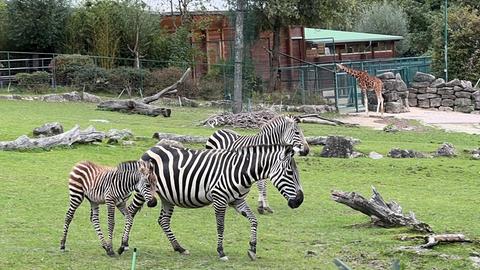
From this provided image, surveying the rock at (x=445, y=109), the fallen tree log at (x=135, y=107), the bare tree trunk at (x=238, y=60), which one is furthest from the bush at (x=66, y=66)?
the rock at (x=445, y=109)

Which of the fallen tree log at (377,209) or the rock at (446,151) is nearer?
the fallen tree log at (377,209)

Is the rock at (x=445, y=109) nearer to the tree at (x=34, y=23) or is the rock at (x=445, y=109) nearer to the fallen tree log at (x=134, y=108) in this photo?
the fallen tree log at (x=134, y=108)

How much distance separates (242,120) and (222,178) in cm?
1641

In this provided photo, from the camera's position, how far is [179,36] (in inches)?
1606

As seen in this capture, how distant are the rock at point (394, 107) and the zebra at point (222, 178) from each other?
26131 millimetres

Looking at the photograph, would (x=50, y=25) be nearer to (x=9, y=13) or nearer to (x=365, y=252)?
(x=9, y=13)

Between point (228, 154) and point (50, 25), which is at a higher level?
point (50, 25)

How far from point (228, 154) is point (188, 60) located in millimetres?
31715

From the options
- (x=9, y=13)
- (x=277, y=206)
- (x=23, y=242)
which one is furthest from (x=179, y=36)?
(x=23, y=242)

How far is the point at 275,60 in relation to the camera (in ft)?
128

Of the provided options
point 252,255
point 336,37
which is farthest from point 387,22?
point 252,255

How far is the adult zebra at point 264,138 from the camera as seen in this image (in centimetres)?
1218

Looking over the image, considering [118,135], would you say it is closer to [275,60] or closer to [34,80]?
[34,80]

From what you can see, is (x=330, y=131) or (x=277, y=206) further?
(x=330, y=131)
